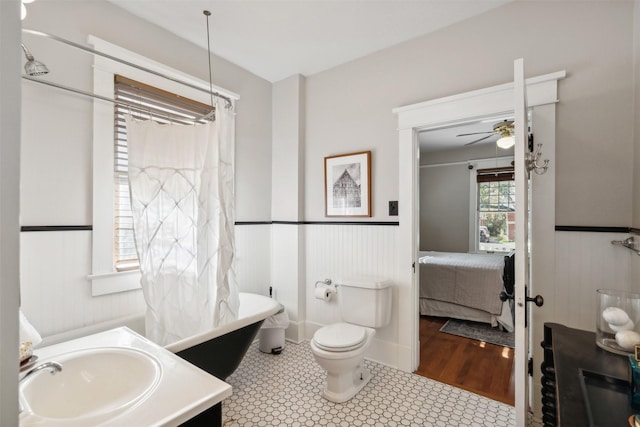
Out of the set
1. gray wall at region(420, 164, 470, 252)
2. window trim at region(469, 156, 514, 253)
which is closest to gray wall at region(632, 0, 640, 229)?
window trim at region(469, 156, 514, 253)

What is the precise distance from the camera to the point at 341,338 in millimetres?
2146

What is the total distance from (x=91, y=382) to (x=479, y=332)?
333cm

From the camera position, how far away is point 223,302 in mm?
1868

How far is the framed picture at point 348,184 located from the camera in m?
2.71

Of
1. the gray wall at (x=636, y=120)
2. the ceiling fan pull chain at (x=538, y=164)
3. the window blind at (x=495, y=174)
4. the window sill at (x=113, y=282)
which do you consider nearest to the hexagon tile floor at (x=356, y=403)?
the window sill at (x=113, y=282)

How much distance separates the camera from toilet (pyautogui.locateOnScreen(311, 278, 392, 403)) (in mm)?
2064

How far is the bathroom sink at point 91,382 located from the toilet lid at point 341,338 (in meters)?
1.08

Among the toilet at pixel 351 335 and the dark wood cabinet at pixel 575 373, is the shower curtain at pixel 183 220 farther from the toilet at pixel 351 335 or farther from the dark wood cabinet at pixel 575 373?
the dark wood cabinet at pixel 575 373

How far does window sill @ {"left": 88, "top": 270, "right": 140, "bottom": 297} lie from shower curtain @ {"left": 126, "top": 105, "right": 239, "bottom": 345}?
328 mm

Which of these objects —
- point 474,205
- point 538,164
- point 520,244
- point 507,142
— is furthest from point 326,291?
point 474,205

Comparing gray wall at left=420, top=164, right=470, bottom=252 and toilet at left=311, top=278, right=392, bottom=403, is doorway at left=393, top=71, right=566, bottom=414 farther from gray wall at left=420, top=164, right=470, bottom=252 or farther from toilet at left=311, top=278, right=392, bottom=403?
gray wall at left=420, top=164, right=470, bottom=252

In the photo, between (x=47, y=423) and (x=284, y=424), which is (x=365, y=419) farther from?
(x=47, y=423)

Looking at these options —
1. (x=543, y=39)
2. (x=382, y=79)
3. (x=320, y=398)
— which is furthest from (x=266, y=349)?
(x=543, y=39)

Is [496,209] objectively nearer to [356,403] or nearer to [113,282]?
[356,403]
